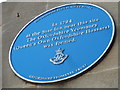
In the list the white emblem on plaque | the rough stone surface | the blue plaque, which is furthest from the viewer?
the white emblem on plaque

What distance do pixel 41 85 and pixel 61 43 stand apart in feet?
3.43

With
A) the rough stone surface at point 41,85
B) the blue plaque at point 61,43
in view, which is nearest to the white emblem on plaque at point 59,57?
the blue plaque at point 61,43

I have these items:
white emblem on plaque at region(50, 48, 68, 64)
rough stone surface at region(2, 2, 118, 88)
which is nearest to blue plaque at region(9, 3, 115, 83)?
white emblem on plaque at region(50, 48, 68, 64)

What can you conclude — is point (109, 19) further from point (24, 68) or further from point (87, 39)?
point (24, 68)

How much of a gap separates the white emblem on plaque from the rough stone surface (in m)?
0.50

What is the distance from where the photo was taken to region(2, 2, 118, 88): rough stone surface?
707cm

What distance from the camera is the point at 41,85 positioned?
7.59 m

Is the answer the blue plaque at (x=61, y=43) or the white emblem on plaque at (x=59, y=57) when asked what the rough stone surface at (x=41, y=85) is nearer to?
the blue plaque at (x=61, y=43)

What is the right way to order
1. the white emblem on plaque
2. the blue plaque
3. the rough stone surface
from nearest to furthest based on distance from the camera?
the rough stone surface, the blue plaque, the white emblem on plaque

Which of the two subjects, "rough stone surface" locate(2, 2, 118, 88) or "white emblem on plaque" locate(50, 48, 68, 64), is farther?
"white emblem on plaque" locate(50, 48, 68, 64)

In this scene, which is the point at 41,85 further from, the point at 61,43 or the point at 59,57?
the point at 61,43

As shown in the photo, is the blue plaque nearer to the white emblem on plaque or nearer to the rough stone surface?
the white emblem on plaque

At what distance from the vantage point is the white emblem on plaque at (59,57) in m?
7.70

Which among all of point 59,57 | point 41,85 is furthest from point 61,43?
point 41,85
